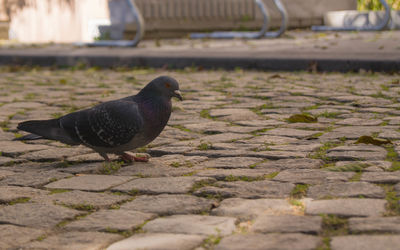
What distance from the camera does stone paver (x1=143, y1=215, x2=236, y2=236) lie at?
257 centimetres

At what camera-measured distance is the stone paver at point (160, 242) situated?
2412 mm

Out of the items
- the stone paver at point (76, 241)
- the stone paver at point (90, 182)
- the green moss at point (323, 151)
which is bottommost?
the stone paver at point (90, 182)

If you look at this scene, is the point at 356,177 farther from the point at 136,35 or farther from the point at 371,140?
the point at 136,35

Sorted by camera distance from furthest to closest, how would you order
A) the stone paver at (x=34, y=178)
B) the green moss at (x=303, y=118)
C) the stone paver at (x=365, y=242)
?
the green moss at (x=303, y=118) < the stone paver at (x=34, y=178) < the stone paver at (x=365, y=242)

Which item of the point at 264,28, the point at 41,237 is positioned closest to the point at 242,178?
the point at 41,237

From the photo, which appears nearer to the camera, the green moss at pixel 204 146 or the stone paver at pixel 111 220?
the stone paver at pixel 111 220

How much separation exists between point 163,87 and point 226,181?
0.76 meters

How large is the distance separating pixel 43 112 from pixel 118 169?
7.09 ft

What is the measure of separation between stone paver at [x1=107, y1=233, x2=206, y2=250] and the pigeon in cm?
123

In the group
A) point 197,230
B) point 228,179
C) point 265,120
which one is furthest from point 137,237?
point 265,120

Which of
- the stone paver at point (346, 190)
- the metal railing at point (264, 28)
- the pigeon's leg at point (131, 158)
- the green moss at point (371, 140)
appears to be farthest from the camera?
→ the metal railing at point (264, 28)

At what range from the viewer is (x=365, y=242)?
2.35 meters

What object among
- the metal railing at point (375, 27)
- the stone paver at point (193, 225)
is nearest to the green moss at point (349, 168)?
the stone paver at point (193, 225)

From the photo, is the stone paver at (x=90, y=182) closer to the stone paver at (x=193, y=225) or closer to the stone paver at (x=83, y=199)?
the stone paver at (x=83, y=199)
